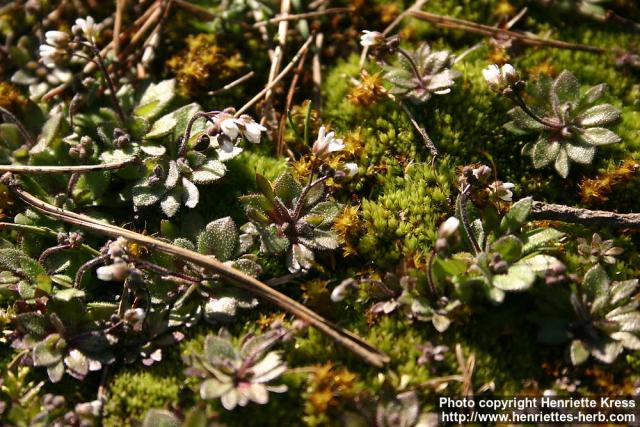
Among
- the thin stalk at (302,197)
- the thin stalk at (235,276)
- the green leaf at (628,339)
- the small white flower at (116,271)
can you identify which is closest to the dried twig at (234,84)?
the thin stalk at (302,197)

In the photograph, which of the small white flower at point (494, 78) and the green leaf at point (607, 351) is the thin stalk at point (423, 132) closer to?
the small white flower at point (494, 78)

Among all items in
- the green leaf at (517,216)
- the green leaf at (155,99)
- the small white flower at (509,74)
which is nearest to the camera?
the green leaf at (517,216)

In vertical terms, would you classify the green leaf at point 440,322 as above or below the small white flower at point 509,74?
below

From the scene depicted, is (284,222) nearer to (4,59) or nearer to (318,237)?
(318,237)

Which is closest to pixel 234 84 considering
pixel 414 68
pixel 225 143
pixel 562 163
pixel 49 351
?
pixel 225 143

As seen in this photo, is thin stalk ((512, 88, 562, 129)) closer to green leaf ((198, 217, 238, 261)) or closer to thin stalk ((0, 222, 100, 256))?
green leaf ((198, 217, 238, 261))

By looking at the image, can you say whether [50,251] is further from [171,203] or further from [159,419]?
[159,419]

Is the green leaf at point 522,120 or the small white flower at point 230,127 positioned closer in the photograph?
the small white flower at point 230,127

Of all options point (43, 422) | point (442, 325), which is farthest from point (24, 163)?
point (442, 325)
